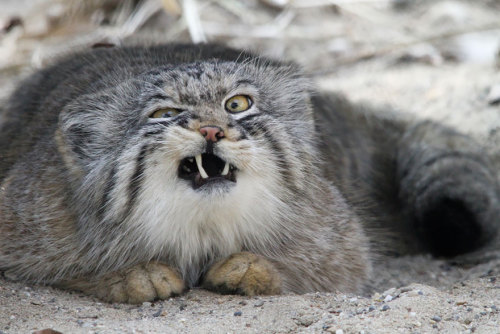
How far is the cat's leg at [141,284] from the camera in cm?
403

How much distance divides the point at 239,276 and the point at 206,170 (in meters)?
0.69

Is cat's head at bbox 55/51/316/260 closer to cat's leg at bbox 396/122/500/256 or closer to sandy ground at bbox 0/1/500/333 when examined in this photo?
sandy ground at bbox 0/1/500/333

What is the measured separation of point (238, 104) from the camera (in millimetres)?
4070

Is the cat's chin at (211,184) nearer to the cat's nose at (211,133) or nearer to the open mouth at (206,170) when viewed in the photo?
the open mouth at (206,170)

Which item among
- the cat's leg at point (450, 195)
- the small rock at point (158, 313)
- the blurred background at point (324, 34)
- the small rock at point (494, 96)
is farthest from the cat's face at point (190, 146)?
the blurred background at point (324, 34)

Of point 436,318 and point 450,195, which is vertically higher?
point 450,195

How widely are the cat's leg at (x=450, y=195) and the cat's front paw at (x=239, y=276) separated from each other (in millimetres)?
2095

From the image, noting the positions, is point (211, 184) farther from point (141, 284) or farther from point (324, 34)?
point (324, 34)

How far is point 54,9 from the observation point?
9117 millimetres

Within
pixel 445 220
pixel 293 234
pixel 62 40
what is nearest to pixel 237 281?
pixel 293 234

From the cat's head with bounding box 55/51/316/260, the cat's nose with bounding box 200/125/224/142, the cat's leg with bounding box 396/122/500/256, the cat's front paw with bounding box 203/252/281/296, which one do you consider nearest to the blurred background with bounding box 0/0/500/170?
the cat's leg with bounding box 396/122/500/256

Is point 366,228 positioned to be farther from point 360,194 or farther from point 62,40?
point 62,40

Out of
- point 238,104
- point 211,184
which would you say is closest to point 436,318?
point 211,184

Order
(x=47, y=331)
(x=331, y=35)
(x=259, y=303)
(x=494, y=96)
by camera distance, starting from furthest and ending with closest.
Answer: (x=331, y=35) < (x=494, y=96) < (x=259, y=303) < (x=47, y=331)
